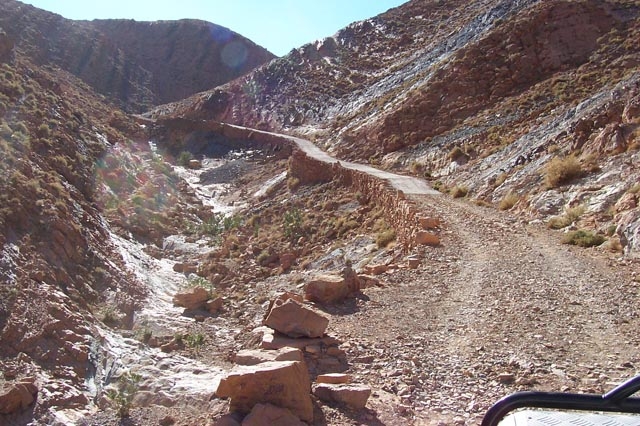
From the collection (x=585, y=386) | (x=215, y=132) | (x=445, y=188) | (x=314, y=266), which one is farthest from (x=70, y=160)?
(x=215, y=132)

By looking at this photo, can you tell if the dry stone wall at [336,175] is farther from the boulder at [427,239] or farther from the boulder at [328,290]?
the boulder at [328,290]

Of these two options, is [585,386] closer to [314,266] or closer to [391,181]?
[314,266]

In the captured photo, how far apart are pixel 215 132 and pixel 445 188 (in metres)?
30.6

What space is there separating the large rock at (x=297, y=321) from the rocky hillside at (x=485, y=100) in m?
6.63

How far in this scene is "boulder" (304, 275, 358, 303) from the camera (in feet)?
31.2

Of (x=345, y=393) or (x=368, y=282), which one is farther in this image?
(x=368, y=282)

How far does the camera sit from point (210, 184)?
3528cm

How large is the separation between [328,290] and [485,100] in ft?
70.2

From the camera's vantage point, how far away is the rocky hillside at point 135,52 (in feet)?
214

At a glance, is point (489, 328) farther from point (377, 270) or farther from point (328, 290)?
point (377, 270)

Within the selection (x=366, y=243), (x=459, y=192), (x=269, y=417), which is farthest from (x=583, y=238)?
(x=269, y=417)

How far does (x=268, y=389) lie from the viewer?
16.9 feet

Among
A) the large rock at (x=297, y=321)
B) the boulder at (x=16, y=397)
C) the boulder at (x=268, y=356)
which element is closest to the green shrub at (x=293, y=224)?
the large rock at (x=297, y=321)

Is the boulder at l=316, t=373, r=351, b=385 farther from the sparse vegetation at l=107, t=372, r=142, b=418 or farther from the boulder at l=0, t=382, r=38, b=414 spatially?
the boulder at l=0, t=382, r=38, b=414
